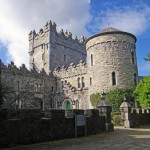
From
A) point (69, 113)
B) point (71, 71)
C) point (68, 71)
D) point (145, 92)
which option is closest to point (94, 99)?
point (145, 92)

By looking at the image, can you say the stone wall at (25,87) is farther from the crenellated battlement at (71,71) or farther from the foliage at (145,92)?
the foliage at (145,92)

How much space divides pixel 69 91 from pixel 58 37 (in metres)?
13.3

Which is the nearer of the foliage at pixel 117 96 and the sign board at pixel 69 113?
the sign board at pixel 69 113

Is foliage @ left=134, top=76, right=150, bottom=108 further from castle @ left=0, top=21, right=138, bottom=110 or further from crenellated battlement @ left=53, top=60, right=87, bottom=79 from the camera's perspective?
crenellated battlement @ left=53, top=60, right=87, bottom=79

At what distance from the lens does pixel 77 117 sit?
13.1m

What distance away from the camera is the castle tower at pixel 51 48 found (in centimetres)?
4122

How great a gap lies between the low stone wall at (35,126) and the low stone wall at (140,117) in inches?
324

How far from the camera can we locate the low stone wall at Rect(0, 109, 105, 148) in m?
9.59

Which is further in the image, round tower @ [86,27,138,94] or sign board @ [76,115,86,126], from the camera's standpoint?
round tower @ [86,27,138,94]

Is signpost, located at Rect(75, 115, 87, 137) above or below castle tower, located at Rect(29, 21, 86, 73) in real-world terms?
below

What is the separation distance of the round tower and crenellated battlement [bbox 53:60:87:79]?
13.4 ft

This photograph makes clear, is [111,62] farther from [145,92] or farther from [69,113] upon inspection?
[69,113]

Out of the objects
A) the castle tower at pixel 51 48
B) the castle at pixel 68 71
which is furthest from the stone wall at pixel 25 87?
the castle tower at pixel 51 48

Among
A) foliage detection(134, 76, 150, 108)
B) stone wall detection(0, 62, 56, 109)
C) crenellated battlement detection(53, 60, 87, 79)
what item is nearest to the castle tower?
crenellated battlement detection(53, 60, 87, 79)
